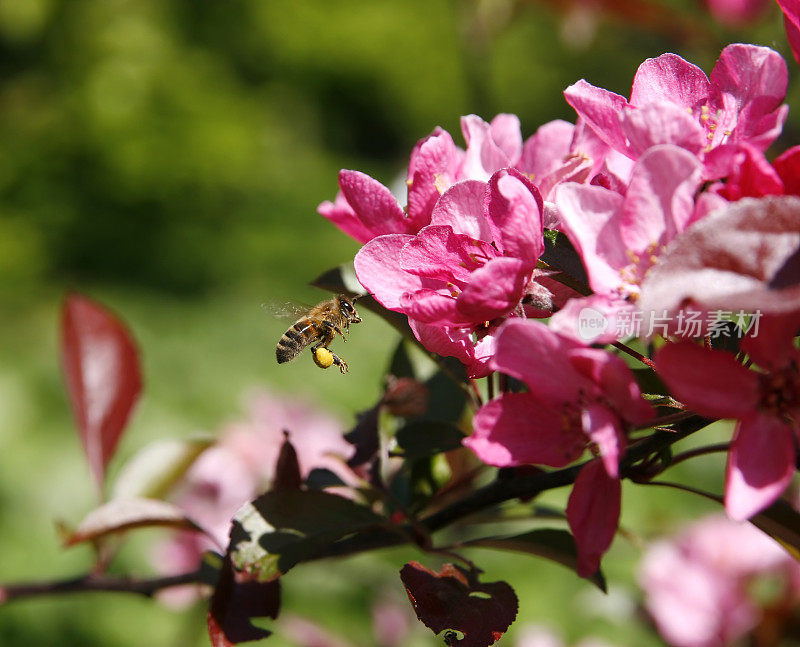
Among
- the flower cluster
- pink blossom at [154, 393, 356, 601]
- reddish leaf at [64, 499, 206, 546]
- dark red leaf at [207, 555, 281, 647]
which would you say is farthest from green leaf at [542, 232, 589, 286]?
pink blossom at [154, 393, 356, 601]

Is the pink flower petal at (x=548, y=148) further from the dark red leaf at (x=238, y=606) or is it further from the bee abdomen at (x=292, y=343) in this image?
the dark red leaf at (x=238, y=606)

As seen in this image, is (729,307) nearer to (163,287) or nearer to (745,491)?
(745,491)

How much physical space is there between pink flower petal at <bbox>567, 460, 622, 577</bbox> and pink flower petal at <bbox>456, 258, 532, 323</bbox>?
0.12 meters

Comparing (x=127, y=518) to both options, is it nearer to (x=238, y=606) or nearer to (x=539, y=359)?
(x=238, y=606)

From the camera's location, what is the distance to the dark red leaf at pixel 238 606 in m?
0.67

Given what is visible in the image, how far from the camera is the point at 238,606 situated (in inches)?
27.5

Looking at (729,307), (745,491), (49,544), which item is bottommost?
(49,544)

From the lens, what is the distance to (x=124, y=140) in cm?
495

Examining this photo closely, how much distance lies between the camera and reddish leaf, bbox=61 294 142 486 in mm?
1049

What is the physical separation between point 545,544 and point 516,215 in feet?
1.04

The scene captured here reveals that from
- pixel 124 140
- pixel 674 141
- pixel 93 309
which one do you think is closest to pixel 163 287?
pixel 124 140

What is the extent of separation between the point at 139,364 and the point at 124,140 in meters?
4.22

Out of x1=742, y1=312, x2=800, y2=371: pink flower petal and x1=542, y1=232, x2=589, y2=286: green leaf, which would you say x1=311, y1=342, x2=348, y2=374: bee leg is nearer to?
x1=542, y1=232, x2=589, y2=286: green leaf

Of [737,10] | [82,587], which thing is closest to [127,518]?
[82,587]
